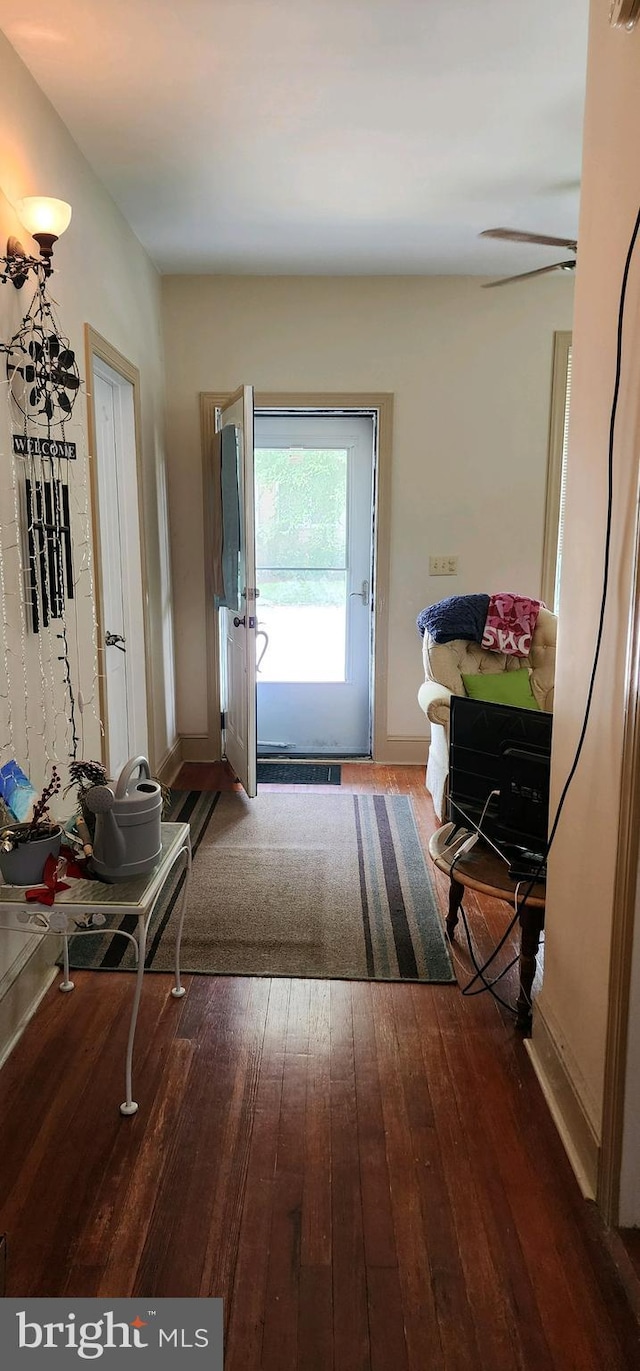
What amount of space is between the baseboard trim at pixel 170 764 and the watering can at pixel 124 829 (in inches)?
87.5

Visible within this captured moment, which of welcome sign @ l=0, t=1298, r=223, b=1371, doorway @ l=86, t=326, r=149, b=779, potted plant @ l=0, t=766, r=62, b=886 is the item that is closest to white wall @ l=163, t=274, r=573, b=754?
doorway @ l=86, t=326, r=149, b=779

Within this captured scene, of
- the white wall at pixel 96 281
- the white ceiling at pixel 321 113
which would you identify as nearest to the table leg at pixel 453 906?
the white wall at pixel 96 281

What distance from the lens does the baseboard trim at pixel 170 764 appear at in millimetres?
4184

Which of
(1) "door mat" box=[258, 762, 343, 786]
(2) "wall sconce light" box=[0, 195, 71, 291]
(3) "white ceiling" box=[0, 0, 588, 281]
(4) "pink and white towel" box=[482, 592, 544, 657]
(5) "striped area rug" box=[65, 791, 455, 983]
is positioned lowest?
(5) "striped area rug" box=[65, 791, 455, 983]

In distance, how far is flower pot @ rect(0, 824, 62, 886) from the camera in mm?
1817

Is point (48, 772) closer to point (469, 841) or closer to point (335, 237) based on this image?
point (469, 841)

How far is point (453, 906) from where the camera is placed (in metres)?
2.63

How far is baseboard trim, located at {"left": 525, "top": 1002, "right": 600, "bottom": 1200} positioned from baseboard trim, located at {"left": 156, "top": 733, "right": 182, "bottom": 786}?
2.52 m

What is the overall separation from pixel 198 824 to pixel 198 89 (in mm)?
2729

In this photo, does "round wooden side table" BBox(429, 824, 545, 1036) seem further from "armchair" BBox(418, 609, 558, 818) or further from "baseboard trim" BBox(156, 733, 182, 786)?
"baseboard trim" BBox(156, 733, 182, 786)

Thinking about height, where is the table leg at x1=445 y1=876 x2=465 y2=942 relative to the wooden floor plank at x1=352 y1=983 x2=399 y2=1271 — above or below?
above

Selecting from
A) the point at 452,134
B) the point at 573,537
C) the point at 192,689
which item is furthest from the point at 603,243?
the point at 192,689

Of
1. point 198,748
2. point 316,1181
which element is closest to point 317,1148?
point 316,1181

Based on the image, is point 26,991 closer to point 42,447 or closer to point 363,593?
point 42,447
